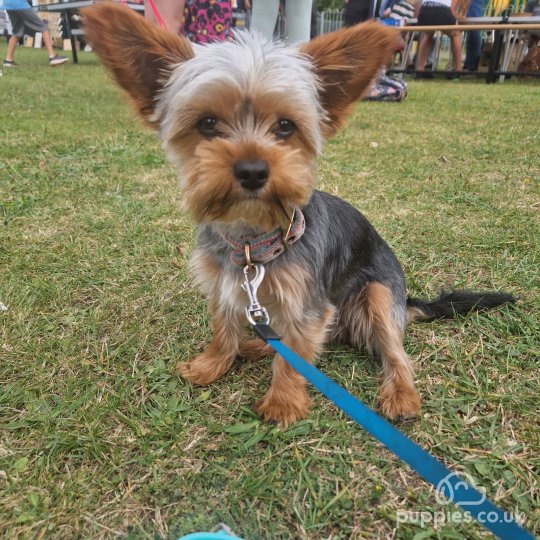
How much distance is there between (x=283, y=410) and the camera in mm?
2338

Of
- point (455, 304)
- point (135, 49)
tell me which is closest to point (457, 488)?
point (455, 304)

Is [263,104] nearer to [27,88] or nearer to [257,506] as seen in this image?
[257,506]

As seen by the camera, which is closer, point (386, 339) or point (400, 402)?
point (400, 402)

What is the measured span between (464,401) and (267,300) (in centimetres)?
119

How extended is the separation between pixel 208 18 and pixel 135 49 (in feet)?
11.0

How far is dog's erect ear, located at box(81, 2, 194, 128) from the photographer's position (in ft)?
6.61

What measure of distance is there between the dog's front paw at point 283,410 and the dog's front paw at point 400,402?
0.42 meters

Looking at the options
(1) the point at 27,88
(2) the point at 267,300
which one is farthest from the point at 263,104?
(1) the point at 27,88

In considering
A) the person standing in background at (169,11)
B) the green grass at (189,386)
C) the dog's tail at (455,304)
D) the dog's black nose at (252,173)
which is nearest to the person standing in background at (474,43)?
the green grass at (189,386)

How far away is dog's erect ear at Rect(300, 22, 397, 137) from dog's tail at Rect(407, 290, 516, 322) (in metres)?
1.36

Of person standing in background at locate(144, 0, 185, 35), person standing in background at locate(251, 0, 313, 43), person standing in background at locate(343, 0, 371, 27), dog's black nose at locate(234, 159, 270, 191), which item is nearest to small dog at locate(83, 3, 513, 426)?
dog's black nose at locate(234, 159, 270, 191)

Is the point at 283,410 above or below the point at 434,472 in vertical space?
below

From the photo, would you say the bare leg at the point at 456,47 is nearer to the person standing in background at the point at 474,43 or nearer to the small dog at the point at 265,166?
the person standing in background at the point at 474,43

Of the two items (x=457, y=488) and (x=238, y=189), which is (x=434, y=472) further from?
(x=238, y=189)
